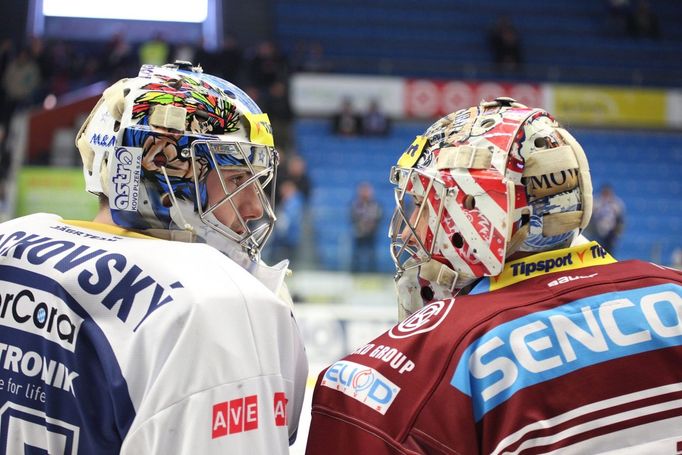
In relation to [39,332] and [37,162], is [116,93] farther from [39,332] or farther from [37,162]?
[37,162]

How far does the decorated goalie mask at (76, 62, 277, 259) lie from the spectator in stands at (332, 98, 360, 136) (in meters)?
12.1

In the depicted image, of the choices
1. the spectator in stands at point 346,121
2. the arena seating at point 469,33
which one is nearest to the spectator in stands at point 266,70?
the spectator in stands at point 346,121

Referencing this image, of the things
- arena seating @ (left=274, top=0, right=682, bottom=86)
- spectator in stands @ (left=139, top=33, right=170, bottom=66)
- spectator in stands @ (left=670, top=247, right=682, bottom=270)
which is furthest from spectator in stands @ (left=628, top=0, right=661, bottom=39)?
spectator in stands @ (left=670, top=247, right=682, bottom=270)

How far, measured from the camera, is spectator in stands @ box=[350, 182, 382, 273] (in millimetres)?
8089

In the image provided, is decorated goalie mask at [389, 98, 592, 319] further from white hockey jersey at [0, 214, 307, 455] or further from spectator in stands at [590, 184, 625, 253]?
spectator in stands at [590, 184, 625, 253]

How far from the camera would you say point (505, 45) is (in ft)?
51.9

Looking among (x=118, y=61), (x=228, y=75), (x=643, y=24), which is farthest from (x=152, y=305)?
(x=643, y=24)

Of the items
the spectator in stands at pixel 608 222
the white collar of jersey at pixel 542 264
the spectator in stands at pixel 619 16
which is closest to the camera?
the white collar of jersey at pixel 542 264

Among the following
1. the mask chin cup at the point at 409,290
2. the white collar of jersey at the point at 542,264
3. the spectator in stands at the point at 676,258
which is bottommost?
the spectator in stands at the point at 676,258

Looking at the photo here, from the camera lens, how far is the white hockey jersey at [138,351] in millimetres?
1544

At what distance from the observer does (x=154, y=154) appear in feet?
6.47

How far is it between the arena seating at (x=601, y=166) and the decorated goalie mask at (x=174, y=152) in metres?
10.4

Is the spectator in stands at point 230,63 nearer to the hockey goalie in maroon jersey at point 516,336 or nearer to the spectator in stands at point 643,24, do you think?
the spectator in stands at point 643,24

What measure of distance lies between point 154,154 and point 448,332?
0.70m
